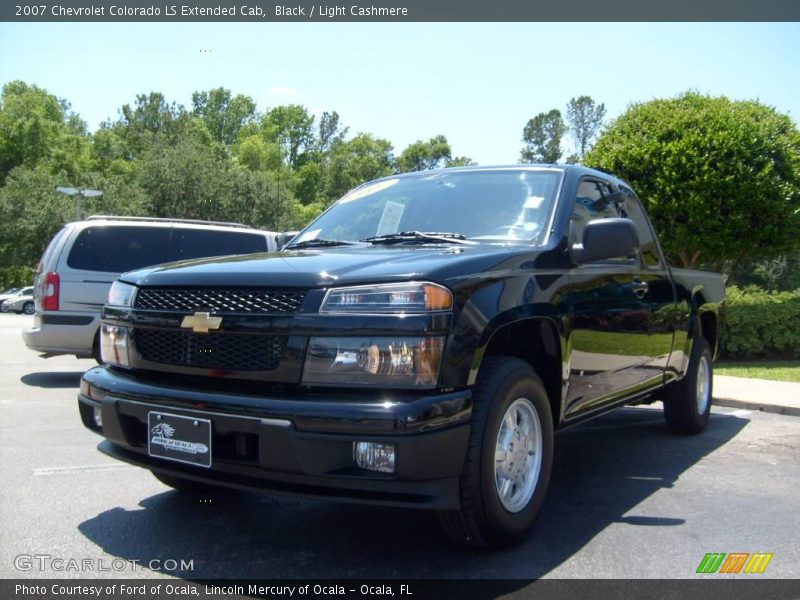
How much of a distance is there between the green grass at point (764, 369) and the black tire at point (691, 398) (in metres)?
4.47

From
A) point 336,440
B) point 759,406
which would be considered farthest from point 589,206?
point 759,406

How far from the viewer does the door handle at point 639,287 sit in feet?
15.9

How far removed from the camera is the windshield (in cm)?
423

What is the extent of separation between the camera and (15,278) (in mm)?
51438

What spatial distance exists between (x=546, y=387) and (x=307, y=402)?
152cm

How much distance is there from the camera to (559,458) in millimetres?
5516

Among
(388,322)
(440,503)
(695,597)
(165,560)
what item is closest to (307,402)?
(388,322)

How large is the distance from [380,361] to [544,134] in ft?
249

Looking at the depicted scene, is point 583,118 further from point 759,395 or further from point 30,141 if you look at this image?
point 759,395

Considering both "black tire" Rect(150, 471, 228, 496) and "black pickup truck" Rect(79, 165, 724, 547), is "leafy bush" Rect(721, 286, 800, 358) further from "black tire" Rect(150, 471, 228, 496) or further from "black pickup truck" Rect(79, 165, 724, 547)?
"black tire" Rect(150, 471, 228, 496)

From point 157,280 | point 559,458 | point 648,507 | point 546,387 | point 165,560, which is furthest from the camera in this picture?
point 559,458

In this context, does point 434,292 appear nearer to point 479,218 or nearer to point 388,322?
point 388,322

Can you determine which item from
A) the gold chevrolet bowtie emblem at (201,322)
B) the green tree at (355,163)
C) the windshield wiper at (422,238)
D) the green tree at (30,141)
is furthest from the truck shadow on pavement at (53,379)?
the green tree at (355,163)

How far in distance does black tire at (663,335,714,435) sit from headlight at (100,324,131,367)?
4.25 meters
